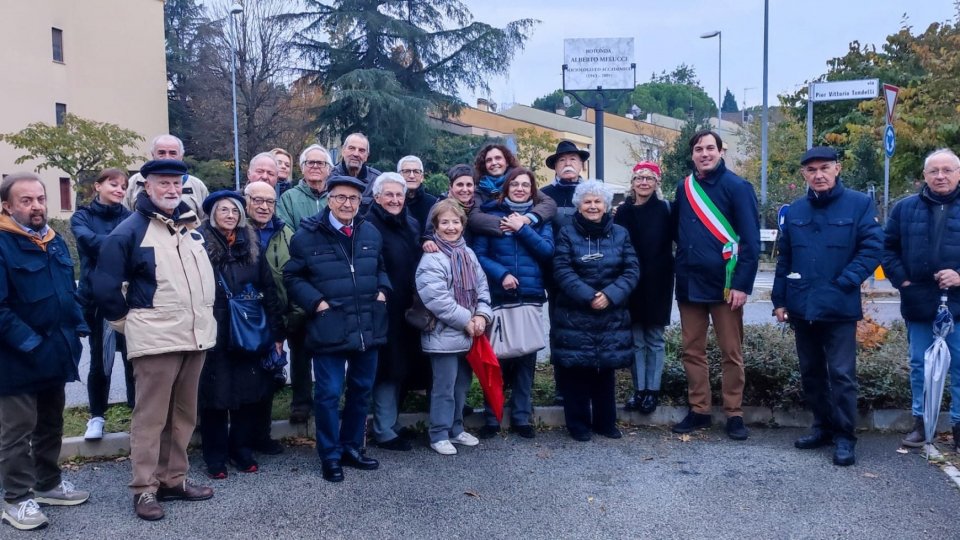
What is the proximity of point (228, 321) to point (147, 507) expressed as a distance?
1.21 m

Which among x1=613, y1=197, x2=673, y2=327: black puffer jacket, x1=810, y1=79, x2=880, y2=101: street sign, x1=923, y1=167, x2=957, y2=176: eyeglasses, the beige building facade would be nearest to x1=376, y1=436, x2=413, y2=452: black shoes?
x1=613, y1=197, x2=673, y2=327: black puffer jacket

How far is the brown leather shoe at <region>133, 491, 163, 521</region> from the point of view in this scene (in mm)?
4562

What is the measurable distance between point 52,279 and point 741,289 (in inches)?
185

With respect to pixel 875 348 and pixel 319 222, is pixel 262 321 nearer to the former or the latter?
pixel 319 222

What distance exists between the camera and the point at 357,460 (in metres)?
5.43

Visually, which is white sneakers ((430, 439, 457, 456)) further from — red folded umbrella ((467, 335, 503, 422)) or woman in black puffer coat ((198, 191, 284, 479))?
woman in black puffer coat ((198, 191, 284, 479))

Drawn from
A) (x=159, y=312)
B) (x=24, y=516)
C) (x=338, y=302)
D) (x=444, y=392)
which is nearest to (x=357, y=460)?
(x=444, y=392)

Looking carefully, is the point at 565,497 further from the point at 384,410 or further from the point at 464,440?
the point at 384,410

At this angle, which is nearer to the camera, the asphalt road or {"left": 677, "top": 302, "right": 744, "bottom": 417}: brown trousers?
the asphalt road

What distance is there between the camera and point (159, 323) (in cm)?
452

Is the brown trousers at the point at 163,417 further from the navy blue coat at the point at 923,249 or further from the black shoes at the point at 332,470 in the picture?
the navy blue coat at the point at 923,249

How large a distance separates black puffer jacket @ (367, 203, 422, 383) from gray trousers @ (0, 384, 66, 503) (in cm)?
217

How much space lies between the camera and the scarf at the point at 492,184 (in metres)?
6.25

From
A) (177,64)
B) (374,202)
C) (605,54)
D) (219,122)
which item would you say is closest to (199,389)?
(374,202)
